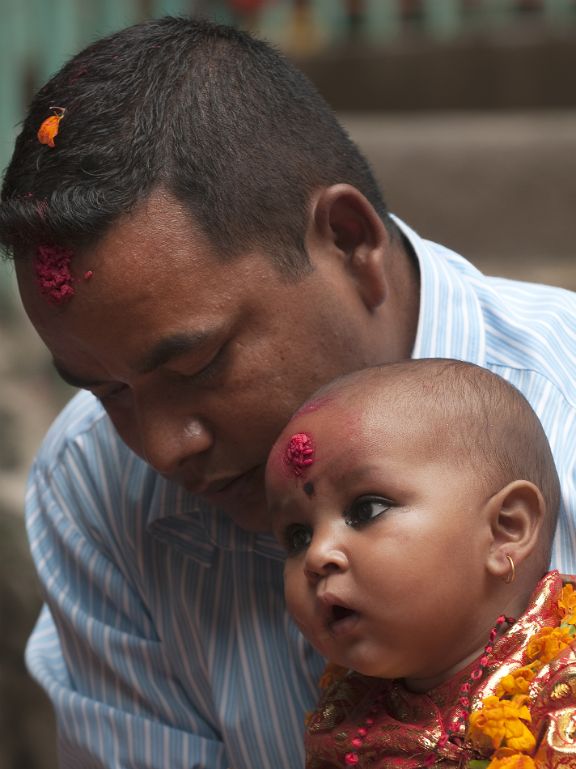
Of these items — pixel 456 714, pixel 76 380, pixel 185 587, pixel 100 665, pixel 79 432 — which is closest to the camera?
pixel 456 714

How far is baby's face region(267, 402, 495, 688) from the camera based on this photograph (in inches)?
75.1

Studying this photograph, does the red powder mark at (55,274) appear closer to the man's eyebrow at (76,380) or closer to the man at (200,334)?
the man at (200,334)

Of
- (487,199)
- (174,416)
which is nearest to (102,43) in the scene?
(174,416)

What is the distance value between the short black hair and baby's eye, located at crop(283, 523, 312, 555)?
0.45 m

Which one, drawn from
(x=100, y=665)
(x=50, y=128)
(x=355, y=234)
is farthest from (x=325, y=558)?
(x=100, y=665)

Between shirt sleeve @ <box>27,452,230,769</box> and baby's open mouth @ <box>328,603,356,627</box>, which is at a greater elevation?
baby's open mouth @ <box>328,603,356,627</box>

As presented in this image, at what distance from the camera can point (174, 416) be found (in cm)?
224

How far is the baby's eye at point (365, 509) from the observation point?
6.39 ft

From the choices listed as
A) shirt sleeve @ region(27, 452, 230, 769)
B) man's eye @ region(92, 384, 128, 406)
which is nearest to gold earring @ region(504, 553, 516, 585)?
man's eye @ region(92, 384, 128, 406)

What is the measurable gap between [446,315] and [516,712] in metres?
0.88

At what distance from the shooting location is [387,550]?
1.91 metres

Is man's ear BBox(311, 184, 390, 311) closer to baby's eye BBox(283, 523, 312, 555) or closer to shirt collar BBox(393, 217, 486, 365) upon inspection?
shirt collar BBox(393, 217, 486, 365)

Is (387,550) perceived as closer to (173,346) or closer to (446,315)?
(173,346)

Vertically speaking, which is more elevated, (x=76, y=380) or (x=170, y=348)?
(x=170, y=348)
